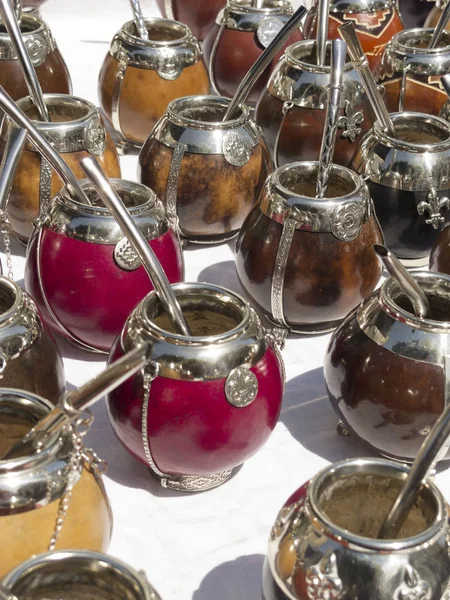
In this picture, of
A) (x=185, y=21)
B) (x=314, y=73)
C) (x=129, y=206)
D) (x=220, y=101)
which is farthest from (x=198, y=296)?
(x=185, y=21)

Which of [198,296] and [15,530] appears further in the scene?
[198,296]

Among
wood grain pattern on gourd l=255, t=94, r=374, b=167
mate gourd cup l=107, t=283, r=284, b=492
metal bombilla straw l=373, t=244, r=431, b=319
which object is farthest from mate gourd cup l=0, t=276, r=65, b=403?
wood grain pattern on gourd l=255, t=94, r=374, b=167

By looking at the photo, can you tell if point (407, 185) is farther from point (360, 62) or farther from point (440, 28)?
point (440, 28)

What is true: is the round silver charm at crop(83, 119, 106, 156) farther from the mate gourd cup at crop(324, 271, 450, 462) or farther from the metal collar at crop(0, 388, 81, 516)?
the metal collar at crop(0, 388, 81, 516)

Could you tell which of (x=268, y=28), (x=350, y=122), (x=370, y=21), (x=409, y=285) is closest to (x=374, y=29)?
(x=370, y=21)

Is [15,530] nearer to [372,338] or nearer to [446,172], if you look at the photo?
[372,338]

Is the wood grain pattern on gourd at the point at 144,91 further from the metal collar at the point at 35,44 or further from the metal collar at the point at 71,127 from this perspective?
the metal collar at the point at 71,127
